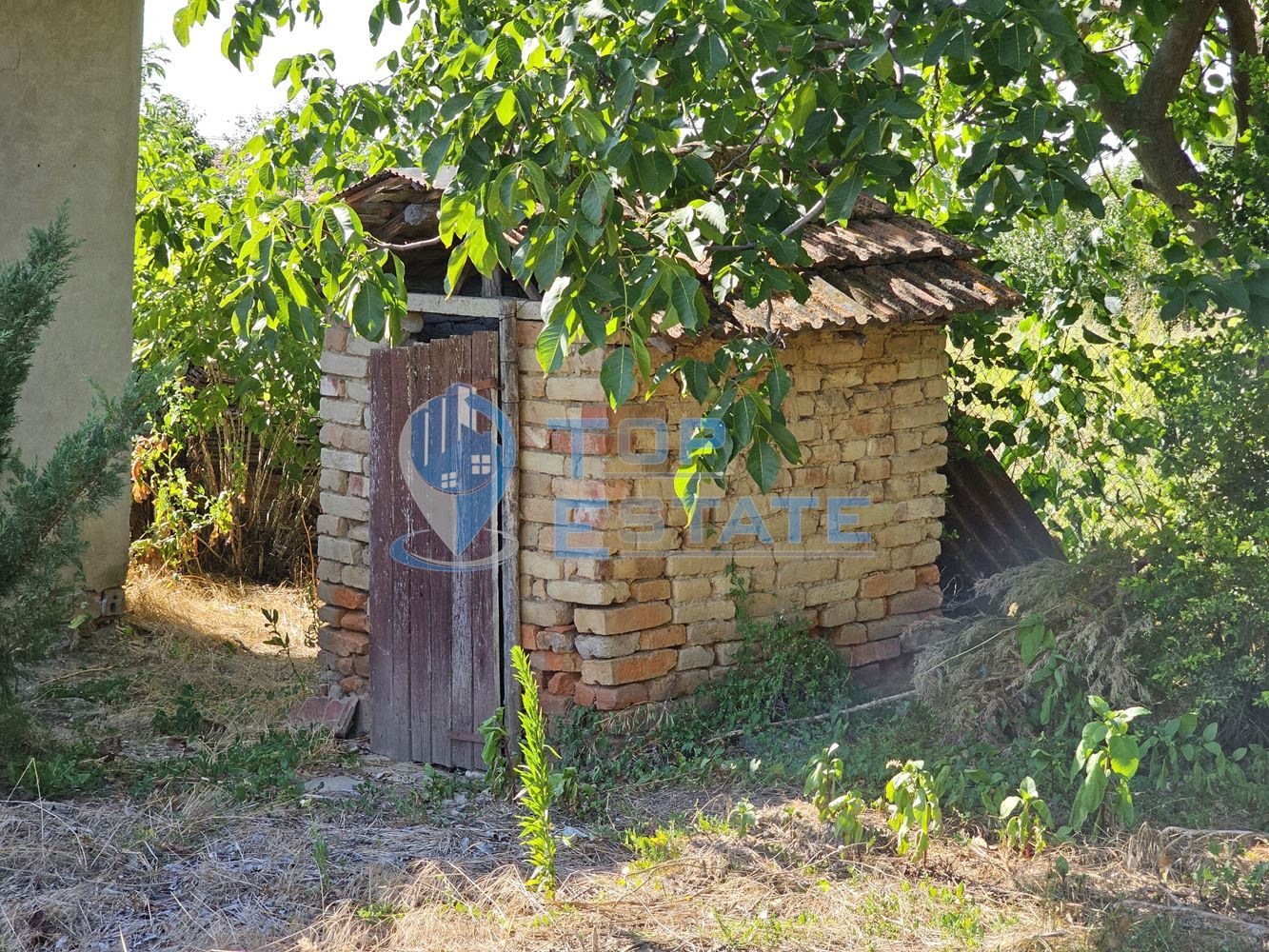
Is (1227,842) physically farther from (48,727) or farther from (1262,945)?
(48,727)

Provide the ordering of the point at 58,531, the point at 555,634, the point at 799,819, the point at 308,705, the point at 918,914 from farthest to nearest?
the point at 308,705 < the point at 555,634 < the point at 58,531 < the point at 799,819 < the point at 918,914

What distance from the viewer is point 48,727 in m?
5.90

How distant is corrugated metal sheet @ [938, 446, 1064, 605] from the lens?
23.4 feet

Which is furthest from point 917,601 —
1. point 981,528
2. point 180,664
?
point 180,664

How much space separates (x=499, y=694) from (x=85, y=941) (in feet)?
7.16

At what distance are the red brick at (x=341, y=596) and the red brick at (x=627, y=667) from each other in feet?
4.89

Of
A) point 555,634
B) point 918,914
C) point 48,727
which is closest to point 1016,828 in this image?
point 918,914

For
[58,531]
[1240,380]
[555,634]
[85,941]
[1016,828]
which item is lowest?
[85,941]

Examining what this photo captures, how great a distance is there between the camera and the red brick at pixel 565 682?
18.9 feet

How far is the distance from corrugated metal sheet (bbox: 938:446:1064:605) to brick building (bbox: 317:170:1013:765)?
0.45m

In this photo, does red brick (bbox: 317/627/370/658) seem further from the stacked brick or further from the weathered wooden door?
the weathered wooden door

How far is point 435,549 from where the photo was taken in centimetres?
600

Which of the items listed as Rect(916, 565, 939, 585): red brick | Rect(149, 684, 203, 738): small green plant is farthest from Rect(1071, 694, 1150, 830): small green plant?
Rect(149, 684, 203, 738): small green plant

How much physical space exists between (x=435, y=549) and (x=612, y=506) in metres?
0.98
